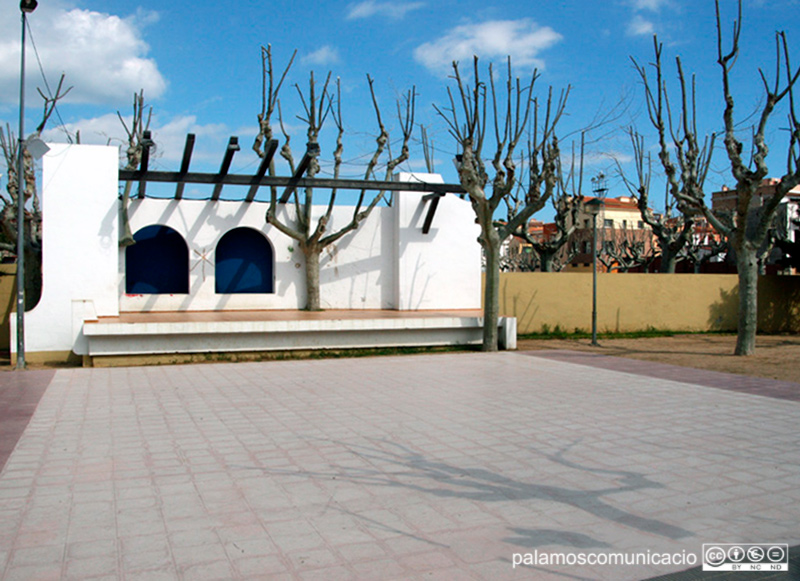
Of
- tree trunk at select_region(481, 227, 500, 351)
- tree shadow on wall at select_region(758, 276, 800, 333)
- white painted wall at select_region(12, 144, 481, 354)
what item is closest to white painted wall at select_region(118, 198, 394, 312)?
white painted wall at select_region(12, 144, 481, 354)

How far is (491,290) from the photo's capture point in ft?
48.8

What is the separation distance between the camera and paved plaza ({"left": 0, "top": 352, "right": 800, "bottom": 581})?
415cm

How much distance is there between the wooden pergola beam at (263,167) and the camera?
14.0m

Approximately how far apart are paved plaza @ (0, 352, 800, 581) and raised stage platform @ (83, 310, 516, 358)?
2.42m

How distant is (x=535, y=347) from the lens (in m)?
16.4

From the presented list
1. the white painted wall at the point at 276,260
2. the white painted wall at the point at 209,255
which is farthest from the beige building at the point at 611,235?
the white painted wall at the point at 276,260

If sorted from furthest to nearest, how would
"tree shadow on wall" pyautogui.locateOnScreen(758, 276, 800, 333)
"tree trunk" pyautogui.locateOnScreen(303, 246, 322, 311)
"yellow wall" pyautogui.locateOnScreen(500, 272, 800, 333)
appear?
"tree shadow on wall" pyautogui.locateOnScreen(758, 276, 800, 333) < "yellow wall" pyautogui.locateOnScreen(500, 272, 800, 333) < "tree trunk" pyautogui.locateOnScreen(303, 246, 322, 311)

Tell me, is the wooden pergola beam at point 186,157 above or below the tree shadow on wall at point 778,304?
above

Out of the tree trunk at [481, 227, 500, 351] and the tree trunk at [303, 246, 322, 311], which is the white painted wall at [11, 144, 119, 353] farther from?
the tree trunk at [481, 227, 500, 351]

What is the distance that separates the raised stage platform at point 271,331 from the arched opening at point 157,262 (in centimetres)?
104

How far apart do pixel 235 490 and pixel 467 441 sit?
2.59m

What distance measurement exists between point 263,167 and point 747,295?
35.8 ft

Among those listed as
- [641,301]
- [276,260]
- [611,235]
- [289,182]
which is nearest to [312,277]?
[276,260]

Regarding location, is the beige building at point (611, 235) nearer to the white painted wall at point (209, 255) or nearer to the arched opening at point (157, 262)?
the white painted wall at point (209, 255)
